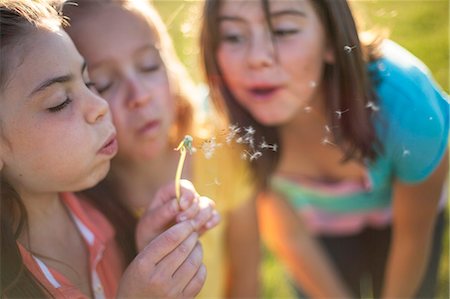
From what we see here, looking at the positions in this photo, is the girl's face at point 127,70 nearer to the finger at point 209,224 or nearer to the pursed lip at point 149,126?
the pursed lip at point 149,126

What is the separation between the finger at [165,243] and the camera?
0.84m

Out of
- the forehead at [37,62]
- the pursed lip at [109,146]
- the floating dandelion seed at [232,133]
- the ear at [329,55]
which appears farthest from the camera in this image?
the ear at [329,55]

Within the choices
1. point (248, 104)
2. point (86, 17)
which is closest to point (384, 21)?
point (248, 104)

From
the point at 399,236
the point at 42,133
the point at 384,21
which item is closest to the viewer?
the point at 42,133

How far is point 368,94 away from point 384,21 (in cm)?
Answer: 19

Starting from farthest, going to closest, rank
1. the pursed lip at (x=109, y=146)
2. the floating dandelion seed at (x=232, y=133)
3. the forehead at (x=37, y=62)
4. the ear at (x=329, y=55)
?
the ear at (x=329, y=55) < the floating dandelion seed at (x=232, y=133) < the pursed lip at (x=109, y=146) < the forehead at (x=37, y=62)

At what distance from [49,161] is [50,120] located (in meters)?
0.07

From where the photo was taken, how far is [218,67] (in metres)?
1.21

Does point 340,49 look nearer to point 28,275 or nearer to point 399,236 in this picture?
point 399,236

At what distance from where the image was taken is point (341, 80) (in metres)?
1.12

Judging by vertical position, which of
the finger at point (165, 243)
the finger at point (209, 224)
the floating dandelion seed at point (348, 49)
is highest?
the floating dandelion seed at point (348, 49)

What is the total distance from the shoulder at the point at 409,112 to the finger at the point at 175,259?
1.54ft

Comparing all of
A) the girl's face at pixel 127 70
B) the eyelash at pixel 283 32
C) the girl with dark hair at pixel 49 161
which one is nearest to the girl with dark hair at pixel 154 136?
the girl's face at pixel 127 70

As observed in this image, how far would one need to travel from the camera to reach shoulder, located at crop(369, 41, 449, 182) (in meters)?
1.05
